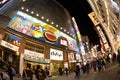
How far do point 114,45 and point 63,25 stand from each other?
0.30m

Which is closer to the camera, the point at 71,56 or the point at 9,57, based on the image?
the point at 9,57

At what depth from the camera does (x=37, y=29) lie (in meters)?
0.94

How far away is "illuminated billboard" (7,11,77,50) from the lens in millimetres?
898

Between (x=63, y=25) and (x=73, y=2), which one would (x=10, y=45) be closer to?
(x=63, y=25)

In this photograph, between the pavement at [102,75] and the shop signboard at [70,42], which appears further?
the shop signboard at [70,42]

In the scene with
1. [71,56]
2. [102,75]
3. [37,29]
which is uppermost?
[37,29]

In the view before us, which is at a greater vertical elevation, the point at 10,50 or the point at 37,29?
the point at 37,29

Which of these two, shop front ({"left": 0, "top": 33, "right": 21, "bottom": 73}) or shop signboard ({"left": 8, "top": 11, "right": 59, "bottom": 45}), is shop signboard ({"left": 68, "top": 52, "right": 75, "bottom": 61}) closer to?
shop signboard ({"left": 8, "top": 11, "right": 59, "bottom": 45})

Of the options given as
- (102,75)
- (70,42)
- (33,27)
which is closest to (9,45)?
(33,27)

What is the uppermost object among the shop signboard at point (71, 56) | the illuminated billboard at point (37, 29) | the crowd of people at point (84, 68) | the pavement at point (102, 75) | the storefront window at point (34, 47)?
the illuminated billboard at point (37, 29)

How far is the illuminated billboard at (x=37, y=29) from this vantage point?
90 centimetres

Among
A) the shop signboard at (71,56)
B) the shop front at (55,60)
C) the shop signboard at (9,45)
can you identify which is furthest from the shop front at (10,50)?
the shop signboard at (71,56)

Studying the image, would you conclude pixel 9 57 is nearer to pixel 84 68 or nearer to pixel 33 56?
pixel 33 56

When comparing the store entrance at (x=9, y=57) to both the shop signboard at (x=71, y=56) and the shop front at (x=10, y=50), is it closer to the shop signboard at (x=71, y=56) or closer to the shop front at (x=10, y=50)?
the shop front at (x=10, y=50)
